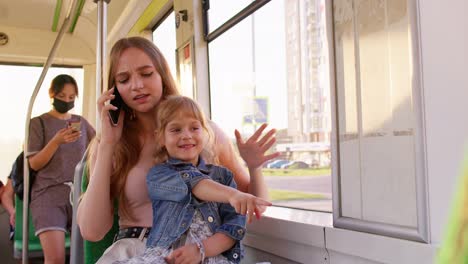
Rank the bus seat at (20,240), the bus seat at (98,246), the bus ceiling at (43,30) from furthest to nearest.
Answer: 1. the bus ceiling at (43,30)
2. the bus seat at (20,240)
3. the bus seat at (98,246)

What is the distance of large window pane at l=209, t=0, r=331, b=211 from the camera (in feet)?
6.53

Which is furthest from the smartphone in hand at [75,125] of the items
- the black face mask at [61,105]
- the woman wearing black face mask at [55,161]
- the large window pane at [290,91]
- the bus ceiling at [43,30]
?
the bus ceiling at [43,30]

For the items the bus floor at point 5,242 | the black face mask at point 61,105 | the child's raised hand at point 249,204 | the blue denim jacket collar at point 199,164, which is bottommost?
the bus floor at point 5,242

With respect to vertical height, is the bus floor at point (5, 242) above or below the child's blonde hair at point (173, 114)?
below

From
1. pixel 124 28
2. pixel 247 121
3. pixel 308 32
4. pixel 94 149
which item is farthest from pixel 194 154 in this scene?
pixel 124 28

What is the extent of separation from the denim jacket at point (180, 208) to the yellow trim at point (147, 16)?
125 inches

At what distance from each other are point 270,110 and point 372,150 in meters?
1.17

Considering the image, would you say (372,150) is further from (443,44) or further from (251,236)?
(251,236)

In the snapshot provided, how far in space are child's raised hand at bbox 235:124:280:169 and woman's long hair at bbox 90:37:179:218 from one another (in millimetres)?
300

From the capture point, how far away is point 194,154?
1.46 meters

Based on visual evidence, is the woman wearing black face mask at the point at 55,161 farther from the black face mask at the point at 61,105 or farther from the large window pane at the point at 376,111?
the large window pane at the point at 376,111

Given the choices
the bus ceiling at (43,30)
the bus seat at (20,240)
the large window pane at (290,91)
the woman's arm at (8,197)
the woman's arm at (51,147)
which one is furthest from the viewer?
the bus ceiling at (43,30)

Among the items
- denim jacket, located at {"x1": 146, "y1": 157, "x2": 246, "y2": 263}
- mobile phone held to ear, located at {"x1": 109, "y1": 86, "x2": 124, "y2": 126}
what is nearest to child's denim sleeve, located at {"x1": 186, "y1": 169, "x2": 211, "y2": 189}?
denim jacket, located at {"x1": 146, "y1": 157, "x2": 246, "y2": 263}

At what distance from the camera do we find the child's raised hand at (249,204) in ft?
3.83
